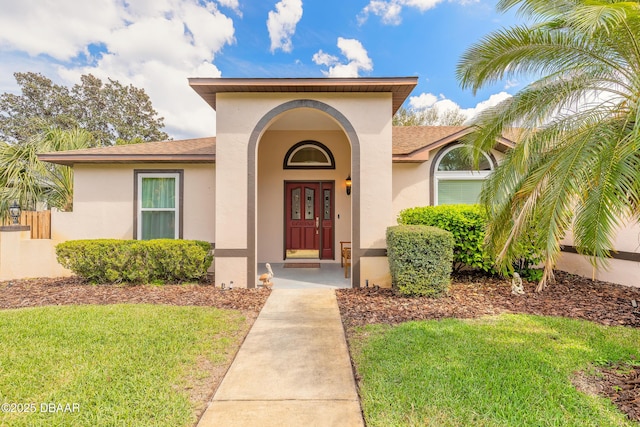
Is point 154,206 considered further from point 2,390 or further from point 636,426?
point 636,426

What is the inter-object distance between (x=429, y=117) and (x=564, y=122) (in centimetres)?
2417

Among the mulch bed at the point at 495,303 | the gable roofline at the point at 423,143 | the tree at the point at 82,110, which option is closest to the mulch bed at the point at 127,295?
the mulch bed at the point at 495,303

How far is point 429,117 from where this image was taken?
26.0 m

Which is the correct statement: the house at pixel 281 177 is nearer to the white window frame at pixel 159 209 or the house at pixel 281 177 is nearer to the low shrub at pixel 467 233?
the white window frame at pixel 159 209

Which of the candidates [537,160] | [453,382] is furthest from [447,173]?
[453,382]

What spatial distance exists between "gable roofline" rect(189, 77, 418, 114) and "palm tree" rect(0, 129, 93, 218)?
6480mm

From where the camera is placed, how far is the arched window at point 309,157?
32.2 feet

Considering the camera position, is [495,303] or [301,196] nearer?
[495,303]

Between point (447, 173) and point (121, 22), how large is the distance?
14.9 m

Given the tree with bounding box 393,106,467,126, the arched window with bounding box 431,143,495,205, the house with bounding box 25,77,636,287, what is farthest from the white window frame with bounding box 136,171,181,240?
the tree with bounding box 393,106,467,126

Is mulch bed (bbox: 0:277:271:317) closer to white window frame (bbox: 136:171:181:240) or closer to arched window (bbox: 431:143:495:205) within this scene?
white window frame (bbox: 136:171:181:240)

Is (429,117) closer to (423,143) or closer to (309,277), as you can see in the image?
(423,143)

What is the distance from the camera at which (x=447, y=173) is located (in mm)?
8438

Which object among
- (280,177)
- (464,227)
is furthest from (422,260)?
(280,177)
